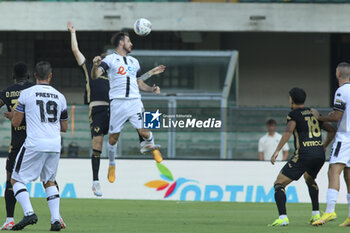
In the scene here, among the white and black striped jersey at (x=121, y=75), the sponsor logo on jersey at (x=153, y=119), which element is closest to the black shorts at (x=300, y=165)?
the white and black striped jersey at (x=121, y=75)

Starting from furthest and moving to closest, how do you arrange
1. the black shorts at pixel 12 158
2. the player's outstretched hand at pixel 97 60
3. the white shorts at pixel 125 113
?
the white shorts at pixel 125 113, the player's outstretched hand at pixel 97 60, the black shorts at pixel 12 158

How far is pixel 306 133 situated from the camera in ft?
34.9

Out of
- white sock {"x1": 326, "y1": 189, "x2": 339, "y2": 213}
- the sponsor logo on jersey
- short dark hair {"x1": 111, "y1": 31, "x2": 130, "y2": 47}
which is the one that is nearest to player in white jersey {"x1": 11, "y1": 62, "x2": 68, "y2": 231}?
short dark hair {"x1": 111, "y1": 31, "x2": 130, "y2": 47}

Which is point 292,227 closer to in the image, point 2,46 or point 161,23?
point 161,23

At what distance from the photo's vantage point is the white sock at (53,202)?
932 cm

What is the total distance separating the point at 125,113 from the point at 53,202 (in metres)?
3.30

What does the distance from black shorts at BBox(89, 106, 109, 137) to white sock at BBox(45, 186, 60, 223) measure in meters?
3.49

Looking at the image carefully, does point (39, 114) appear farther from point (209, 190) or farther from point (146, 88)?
point (209, 190)

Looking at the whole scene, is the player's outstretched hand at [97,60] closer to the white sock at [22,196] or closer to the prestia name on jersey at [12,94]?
the prestia name on jersey at [12,94]

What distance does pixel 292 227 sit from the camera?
34.1ft

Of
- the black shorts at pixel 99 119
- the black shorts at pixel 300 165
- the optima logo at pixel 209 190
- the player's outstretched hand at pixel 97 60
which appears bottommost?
the optima logo at pixel 209 190

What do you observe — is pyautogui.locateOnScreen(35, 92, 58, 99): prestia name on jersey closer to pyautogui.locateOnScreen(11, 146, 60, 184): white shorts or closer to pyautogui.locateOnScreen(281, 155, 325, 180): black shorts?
pyautogui.locateOnScreen(11, 146, 60, 184): white shorts

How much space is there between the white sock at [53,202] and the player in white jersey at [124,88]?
117 inches

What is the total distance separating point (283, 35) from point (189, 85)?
6.45 meters
